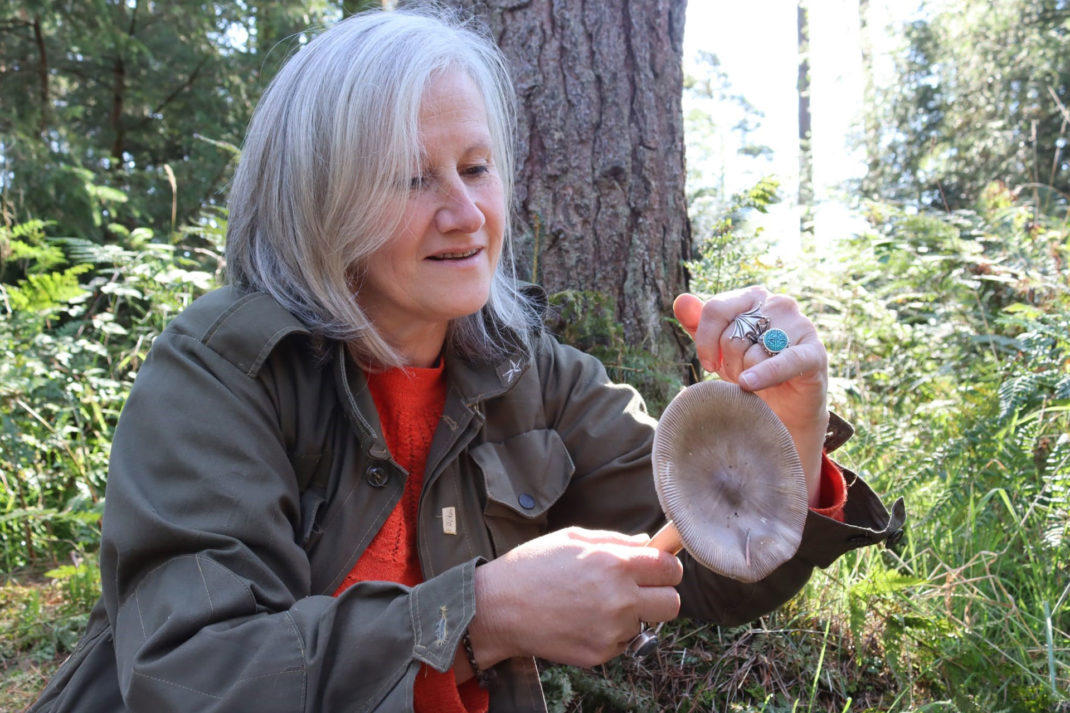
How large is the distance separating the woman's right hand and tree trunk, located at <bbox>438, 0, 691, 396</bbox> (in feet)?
4.91

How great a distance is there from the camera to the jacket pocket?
1854 millimetres

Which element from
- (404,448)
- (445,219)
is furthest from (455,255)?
(404,448)

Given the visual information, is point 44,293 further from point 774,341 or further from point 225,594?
point 774,341

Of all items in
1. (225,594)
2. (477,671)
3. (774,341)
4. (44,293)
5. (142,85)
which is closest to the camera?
(225,594)

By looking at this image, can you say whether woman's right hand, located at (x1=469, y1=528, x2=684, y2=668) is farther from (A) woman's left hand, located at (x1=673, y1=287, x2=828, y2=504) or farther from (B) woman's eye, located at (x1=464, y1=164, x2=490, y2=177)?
(B) woman's eye, located at (x1=464, y1=164, x2=490, y2=177)

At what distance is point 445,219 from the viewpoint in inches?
70.1

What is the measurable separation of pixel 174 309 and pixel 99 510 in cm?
91

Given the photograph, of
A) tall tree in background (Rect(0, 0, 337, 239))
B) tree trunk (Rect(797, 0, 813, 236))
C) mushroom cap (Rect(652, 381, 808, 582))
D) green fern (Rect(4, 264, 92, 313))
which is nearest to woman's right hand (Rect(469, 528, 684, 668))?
mushroom cap (Rect(652, 381, 808, 582))

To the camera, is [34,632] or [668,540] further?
[34,632]

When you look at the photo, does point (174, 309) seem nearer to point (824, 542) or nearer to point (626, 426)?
point (626, 426)

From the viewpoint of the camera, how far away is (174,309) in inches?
140

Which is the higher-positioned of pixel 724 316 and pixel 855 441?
pixel 724 316

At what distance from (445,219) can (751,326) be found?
672mm

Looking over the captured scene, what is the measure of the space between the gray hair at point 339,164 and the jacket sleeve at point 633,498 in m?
A: 0.23
